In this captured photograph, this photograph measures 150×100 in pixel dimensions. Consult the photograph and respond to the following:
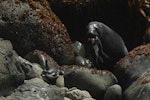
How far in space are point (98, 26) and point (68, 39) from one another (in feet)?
2.97

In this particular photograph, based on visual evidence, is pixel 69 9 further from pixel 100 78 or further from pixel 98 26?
pixel 100 78

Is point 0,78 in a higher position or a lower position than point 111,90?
higher

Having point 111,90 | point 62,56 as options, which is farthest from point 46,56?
point 111,90

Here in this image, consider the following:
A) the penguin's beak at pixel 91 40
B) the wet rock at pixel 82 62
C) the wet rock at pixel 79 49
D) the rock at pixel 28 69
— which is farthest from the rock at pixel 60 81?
the penguin's beak at pixel 91 40

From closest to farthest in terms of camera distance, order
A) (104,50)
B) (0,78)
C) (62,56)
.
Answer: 1. (0,78)
2. (62,56)
3. (104,50)

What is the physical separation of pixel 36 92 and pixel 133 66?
2501 millimetres

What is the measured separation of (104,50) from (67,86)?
7.45 ft

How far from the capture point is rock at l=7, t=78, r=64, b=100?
30.7 ft

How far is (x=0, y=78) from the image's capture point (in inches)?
366

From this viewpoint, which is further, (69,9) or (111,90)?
(69,9)

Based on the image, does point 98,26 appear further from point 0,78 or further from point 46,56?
point 0,78

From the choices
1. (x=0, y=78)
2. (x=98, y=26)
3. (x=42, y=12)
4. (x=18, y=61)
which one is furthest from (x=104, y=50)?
(x=0, y=78)

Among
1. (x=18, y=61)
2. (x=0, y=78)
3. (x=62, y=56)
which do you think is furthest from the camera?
(x=62, y=56)

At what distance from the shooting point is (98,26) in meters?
12.6
